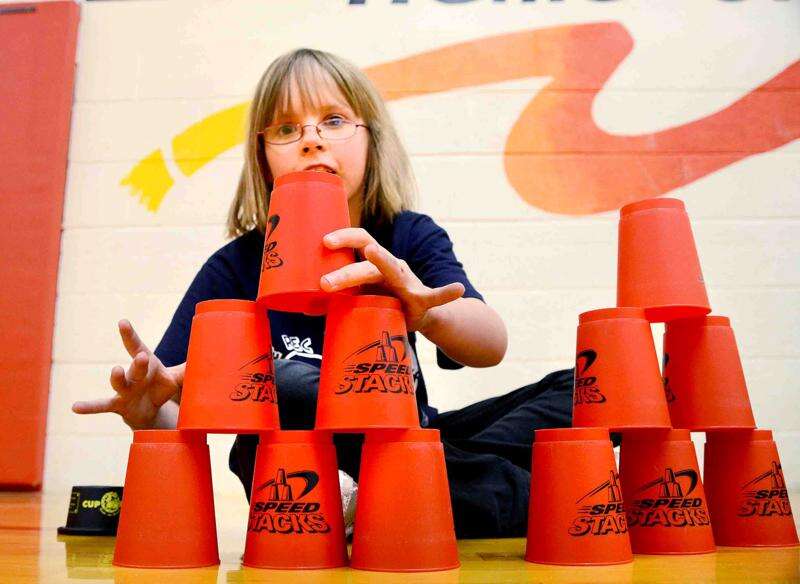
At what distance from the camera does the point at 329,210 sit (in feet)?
2.73

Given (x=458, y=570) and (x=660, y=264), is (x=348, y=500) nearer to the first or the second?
(x=458, y=570)

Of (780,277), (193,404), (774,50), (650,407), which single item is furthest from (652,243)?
(774,50)

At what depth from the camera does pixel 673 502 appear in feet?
2.89

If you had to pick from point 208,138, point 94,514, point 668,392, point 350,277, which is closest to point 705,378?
point 668,392

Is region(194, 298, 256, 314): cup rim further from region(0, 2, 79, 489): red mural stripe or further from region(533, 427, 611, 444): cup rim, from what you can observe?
region(0, 2, 79, 489): red mural stripe

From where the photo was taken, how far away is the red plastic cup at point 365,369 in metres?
0.78

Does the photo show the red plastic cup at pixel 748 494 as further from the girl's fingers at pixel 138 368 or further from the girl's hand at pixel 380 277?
the girl's fingers at pixel 138 368

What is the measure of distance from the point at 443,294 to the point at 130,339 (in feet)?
1.28

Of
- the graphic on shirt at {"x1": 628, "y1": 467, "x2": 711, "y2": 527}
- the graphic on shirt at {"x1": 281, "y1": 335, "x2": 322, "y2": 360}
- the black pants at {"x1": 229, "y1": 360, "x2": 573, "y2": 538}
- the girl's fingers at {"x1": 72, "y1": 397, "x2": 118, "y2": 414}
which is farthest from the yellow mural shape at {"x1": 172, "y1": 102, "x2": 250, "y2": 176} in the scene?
the graphic on shirt at {"x1": 628, "y1": 467, "x2": 711, "y2": 527}

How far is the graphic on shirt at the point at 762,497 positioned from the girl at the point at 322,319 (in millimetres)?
309

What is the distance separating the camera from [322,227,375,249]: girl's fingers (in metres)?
0.79

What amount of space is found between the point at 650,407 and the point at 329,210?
0.42m

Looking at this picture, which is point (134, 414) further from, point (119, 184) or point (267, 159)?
point (119, 184)

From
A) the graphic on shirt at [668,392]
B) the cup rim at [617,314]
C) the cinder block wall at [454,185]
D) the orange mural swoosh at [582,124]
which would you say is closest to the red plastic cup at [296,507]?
the cup rim at [617,314]
